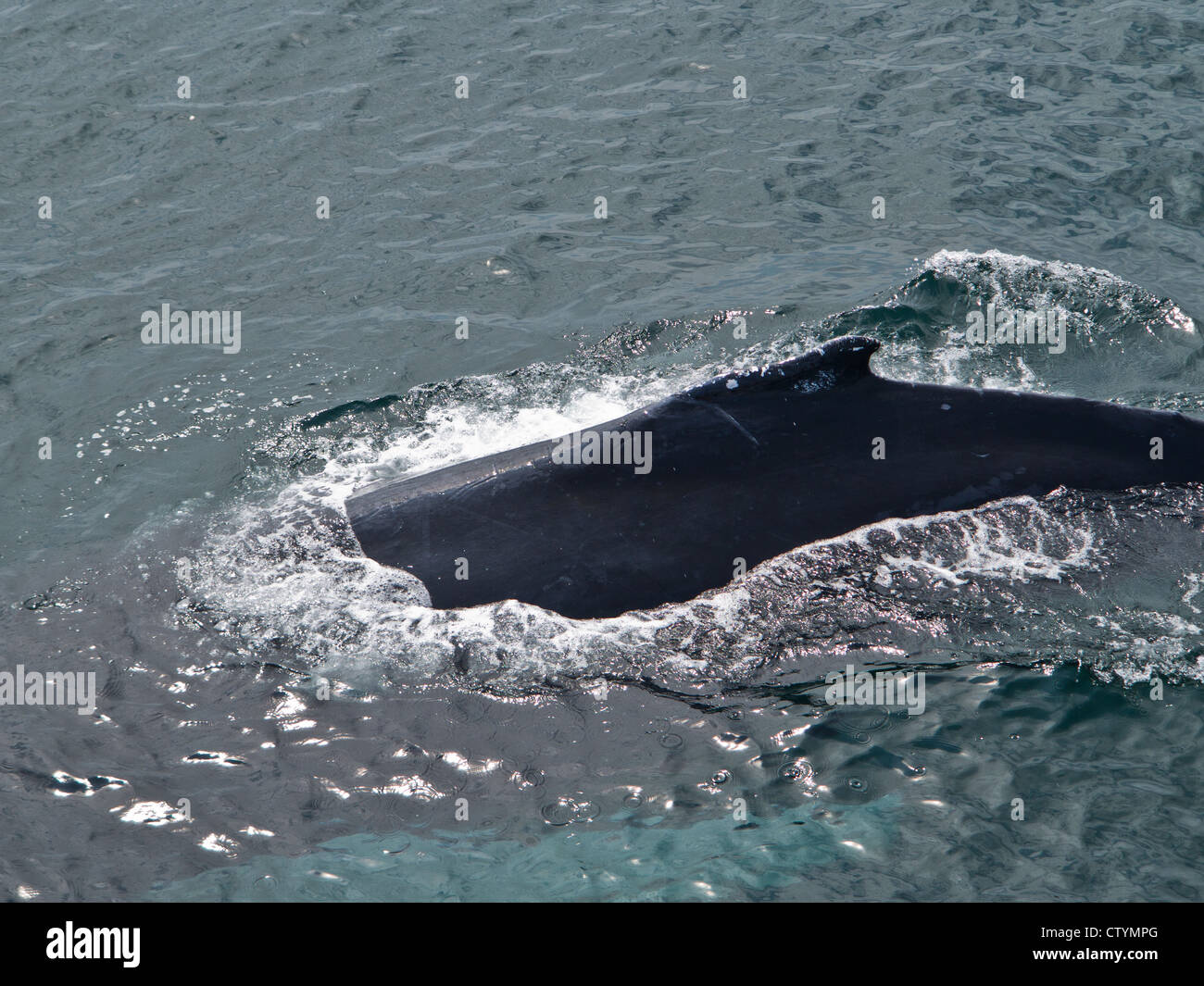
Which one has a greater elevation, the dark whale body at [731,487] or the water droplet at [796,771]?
the dark whale body at [731,487]

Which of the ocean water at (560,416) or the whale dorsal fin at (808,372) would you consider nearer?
the ocean water at (560,416)

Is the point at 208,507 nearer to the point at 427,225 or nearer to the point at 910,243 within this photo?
the point at 427,225

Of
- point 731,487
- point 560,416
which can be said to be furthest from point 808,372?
point 560,416

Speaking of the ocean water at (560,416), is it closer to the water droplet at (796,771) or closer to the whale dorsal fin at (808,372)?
the water droplet at (796,771)

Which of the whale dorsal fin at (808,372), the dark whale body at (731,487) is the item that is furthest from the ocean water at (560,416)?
the whale dorsal fin at (808,372)

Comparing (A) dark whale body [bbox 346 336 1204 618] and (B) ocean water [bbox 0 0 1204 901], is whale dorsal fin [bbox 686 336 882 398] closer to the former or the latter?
(A) dark whale body [bbox 346 336 1204 618]

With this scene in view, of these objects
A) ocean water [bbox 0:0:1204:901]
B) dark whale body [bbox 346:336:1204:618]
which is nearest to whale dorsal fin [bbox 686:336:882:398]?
dark whale body [bbox 346:336:1204:618]

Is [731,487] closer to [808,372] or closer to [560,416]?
[808,372]
